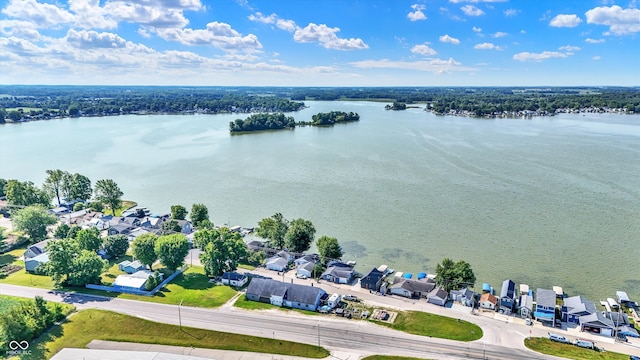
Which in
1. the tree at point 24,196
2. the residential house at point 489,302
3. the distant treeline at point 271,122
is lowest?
the residential house at point 489,302

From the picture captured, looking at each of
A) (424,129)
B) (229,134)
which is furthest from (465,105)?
(229,134)

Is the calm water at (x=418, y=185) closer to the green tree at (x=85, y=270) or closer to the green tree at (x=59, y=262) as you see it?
the green tree at (x=85, y=270)

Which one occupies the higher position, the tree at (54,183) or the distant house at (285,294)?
the tree at (54,183)

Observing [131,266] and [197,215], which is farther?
[197,215]

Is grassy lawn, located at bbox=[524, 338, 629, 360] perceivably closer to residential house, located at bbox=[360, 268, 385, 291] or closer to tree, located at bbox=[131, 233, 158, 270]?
residential house, located at bbox=[360, 268, 385, 291]

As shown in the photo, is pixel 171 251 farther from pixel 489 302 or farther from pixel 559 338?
pixel 559 338

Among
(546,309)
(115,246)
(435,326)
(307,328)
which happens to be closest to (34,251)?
(115,246)

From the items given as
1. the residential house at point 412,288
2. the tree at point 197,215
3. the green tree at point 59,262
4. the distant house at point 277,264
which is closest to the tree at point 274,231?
the distant house at point 277,264


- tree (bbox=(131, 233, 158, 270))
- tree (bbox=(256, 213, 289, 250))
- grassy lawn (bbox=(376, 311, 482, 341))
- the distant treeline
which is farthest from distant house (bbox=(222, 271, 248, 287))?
the distant treeline
